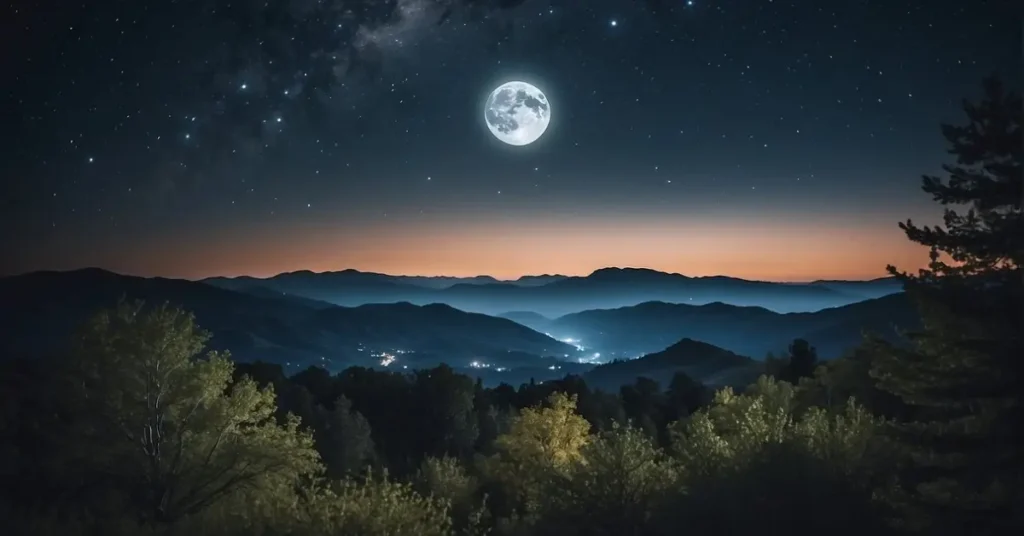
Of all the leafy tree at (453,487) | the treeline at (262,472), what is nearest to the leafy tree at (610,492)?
the treeline at (262,472)

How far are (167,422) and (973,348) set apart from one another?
25952mm

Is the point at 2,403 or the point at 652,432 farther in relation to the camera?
the point at 652,432

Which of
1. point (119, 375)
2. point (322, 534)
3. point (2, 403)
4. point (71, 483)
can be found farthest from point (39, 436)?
A: point (322, 534)

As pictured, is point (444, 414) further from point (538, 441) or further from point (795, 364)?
point (538, 441)

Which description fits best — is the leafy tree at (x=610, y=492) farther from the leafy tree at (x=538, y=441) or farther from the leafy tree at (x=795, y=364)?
the leafy tree at (x=795, y=364)

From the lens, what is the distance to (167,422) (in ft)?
73.0

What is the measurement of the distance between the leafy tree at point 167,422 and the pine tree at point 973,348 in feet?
66.0

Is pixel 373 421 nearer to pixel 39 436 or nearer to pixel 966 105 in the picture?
pixel 39 436

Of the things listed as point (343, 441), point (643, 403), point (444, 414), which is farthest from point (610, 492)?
point (643, 403)

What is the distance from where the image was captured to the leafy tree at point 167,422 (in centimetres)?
2073

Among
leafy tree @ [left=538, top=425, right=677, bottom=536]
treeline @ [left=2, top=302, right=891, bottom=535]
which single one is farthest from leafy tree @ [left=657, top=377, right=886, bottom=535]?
leafy tree @ [left=538, top=425, right=677, bottom=536]

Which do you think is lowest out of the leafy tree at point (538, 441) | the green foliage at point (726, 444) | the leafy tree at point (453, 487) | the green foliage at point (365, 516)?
the leafy tree at point (453, 487)

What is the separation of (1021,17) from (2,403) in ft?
178

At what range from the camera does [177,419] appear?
72.1ft
